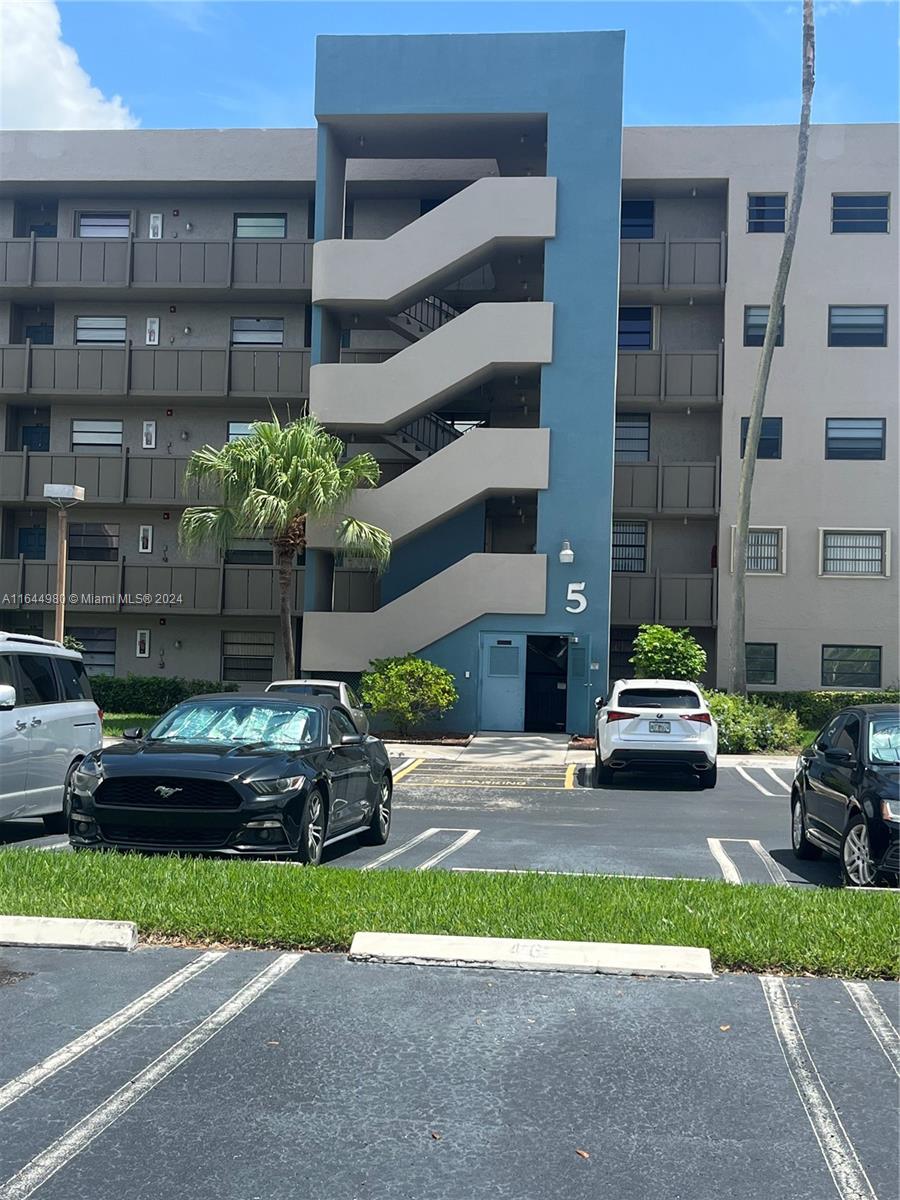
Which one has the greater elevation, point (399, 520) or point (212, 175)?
point (212, 175)

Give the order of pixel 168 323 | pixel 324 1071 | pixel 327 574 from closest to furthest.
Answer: pixel 324 1071 → pixel 327 574 → pixel 168 323

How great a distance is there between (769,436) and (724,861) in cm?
2208

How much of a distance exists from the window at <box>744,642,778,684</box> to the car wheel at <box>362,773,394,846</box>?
20.7 metres

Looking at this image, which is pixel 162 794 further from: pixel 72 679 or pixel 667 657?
pixel 667 657

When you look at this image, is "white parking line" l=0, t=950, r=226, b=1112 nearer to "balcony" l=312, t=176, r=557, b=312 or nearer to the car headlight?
the car headlight

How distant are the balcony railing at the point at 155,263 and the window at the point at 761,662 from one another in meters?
14.7

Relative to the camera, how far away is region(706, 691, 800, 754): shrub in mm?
26156

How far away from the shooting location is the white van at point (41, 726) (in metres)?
12.4

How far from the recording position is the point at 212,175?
33375 millimetres

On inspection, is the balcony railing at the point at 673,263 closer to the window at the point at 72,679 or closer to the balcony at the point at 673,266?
the balcony at the point at 673,266

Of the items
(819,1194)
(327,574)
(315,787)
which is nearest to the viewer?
(819,1194)

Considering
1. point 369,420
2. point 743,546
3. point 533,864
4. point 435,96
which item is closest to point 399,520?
point 369,420

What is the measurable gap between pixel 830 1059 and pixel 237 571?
27.9m

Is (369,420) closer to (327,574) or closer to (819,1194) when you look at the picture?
(327,574)
